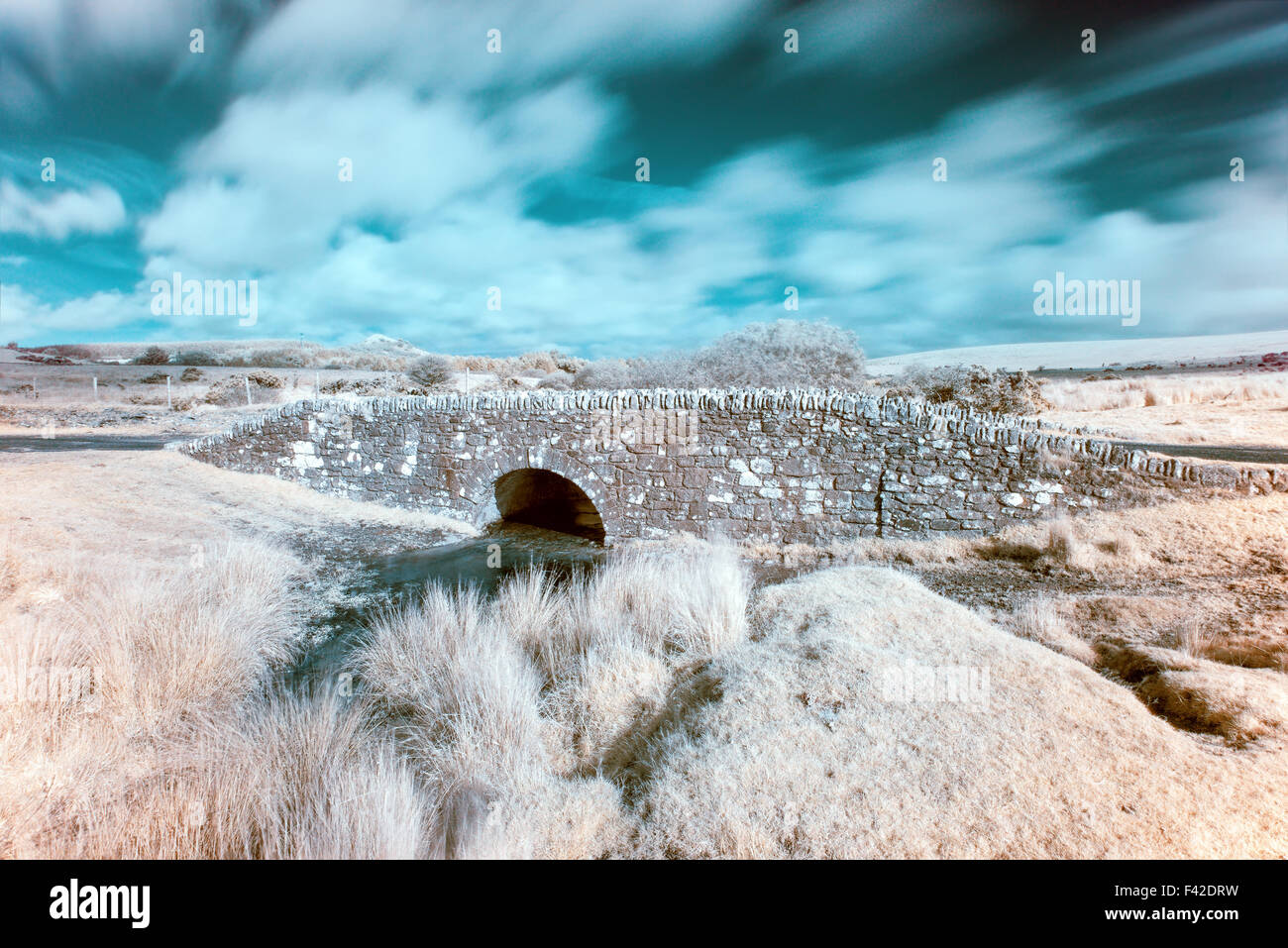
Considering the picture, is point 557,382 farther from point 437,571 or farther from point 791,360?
Result: point 437,571

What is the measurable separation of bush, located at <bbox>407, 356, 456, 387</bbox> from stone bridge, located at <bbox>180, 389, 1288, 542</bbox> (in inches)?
784

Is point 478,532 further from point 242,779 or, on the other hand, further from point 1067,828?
point 1067,828

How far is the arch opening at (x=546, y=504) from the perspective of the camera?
1248 centimetres

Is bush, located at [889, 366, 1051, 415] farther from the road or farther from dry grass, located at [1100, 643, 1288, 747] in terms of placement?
dry grass, located at [1100, 643, 1288, 747]

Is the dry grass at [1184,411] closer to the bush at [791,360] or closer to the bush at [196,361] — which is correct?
the bush at [791,360]

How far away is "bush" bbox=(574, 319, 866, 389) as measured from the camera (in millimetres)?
16391

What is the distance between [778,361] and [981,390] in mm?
5393

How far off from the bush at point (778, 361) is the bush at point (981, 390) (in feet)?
5.37

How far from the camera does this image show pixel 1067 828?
A: 7.75ft

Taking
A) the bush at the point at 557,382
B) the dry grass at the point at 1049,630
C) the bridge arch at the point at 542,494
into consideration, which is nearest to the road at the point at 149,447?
the dry grass at the point at 1049,630

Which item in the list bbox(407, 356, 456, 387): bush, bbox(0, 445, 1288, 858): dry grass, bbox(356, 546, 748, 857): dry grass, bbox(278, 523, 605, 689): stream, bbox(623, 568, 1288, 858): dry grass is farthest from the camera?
bbox(407, 356, 456, 387): bush

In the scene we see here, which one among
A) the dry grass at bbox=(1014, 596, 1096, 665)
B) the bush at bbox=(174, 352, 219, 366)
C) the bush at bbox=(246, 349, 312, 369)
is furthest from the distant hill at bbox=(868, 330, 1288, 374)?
the bush at bbox=(174, 352, 219, 366)

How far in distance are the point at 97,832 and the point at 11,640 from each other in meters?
2.67


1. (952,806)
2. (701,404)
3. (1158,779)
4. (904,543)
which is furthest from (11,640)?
(904,543)
